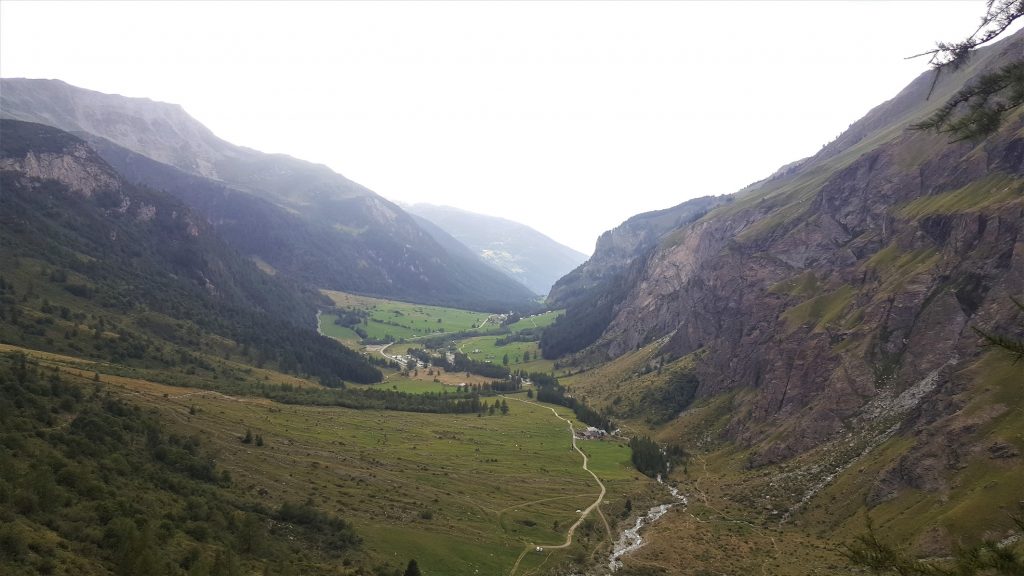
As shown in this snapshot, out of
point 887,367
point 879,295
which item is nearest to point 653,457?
point 887,367

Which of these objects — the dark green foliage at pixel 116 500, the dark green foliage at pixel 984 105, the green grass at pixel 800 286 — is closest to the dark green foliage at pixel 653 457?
the green grass at pixel 800 286

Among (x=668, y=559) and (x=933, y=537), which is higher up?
(x=933, y=537)

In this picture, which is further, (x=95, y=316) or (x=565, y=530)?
(x=95, y=316)

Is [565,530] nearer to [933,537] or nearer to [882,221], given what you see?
[933,537]

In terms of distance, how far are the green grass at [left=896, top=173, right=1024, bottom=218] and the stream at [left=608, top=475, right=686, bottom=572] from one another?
83.3 m

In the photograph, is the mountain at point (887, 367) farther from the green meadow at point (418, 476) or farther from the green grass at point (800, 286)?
the green meadow at point (418, 476)

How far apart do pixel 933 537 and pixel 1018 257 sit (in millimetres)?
56868

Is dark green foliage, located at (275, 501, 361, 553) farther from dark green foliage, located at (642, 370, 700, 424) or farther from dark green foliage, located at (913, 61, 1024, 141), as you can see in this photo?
dark green foliage, located at (642, 370, 700, 424)

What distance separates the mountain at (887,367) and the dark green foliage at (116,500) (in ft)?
251

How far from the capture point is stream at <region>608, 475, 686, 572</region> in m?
84.9

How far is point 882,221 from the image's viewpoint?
6280 inches

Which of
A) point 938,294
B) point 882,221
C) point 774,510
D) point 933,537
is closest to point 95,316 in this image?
point 774,510

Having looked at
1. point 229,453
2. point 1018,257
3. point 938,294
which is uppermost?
point 1018,257

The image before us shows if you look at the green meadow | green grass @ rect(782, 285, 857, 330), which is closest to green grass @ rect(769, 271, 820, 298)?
green grass @ rect(782, 285, 857, 330)
